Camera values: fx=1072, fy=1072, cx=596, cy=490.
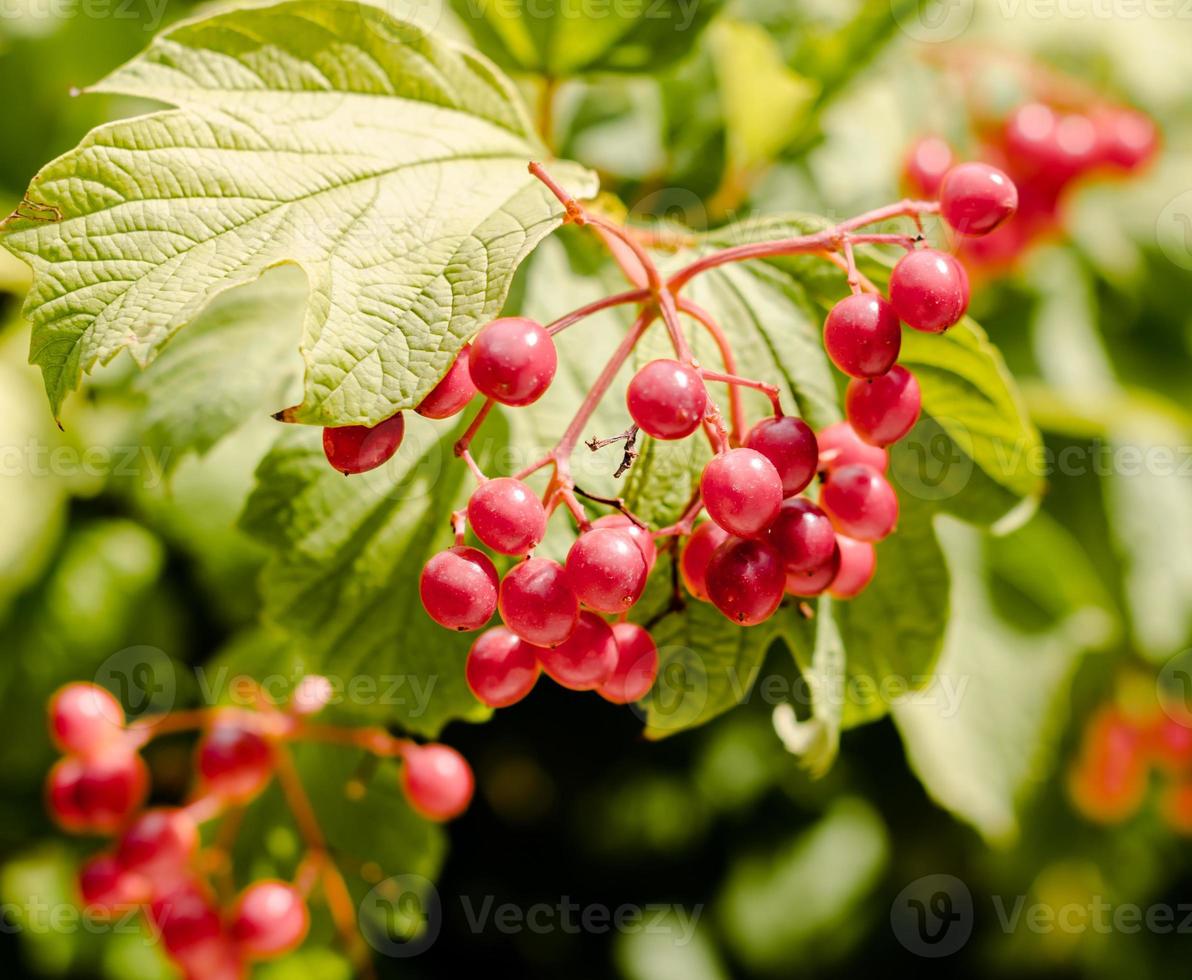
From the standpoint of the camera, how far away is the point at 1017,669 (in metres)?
1.79

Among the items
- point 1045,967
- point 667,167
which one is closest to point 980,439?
point 667,167

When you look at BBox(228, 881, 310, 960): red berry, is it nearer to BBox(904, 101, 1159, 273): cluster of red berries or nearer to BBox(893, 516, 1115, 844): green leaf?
BBox(893, 516, 1115, 844): green leaf

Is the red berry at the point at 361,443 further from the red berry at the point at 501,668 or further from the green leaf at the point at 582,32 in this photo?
the green leaf at the point at 582,32

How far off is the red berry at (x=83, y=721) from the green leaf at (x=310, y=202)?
67cm

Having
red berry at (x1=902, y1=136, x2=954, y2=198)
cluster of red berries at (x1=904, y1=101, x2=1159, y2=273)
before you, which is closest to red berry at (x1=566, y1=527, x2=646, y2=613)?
red berry at (x1=902, y1=136, x2=954, y2=198)

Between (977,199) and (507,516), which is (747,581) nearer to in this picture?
(507,516)

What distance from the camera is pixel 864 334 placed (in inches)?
32.7

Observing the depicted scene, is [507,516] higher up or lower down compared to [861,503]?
higher up

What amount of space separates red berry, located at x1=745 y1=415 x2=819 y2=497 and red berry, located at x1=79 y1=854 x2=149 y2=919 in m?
0.98

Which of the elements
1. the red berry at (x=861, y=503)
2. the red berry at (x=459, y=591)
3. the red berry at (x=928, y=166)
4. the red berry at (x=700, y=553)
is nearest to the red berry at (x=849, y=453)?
the red berry at (x=861, y=503)

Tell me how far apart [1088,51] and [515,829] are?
6.91 feet

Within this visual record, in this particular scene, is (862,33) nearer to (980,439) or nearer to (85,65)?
(980,439)

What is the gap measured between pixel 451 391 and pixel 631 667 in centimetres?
27

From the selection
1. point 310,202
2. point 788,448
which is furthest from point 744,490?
point 310,202
